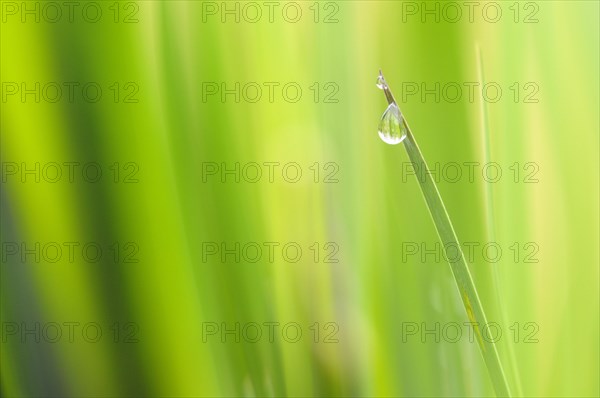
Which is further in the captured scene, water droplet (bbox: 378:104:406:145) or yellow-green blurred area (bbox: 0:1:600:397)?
yellow-green blurred area (bbox: 0:1:600:397)

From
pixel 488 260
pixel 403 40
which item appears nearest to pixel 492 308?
pixel 488 260

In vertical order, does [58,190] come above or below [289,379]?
above

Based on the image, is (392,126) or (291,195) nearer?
(392,126)

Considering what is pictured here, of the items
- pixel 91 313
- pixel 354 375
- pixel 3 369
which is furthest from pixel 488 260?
pixel 3 369

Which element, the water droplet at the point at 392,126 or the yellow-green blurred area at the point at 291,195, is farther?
the yellow-green blurred area at the point at 291,195

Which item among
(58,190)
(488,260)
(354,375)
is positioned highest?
(58,190)

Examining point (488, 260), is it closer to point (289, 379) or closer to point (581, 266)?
point (581, 266)
